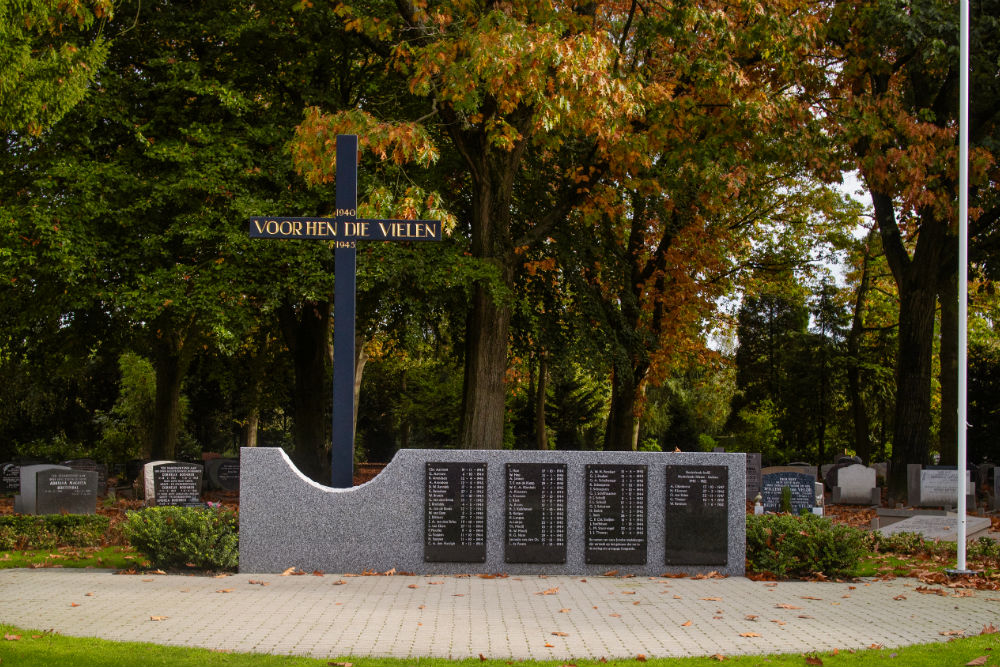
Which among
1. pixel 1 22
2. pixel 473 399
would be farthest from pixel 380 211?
pixel 1 22

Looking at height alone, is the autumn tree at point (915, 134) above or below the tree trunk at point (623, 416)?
above

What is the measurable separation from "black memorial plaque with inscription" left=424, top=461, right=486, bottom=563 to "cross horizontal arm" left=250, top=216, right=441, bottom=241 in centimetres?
305

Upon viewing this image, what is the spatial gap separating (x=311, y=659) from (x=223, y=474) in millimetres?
18740

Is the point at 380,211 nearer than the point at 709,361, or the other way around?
the point at 380,211

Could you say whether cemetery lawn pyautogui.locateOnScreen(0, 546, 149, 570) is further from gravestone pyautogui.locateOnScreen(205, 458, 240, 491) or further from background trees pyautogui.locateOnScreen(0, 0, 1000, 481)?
gravestone pyautogui.locateOnScreen(205, 458, 240, 491)

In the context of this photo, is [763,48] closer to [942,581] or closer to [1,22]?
[942,581]

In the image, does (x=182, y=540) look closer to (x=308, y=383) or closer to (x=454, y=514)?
(x=454, y=514)

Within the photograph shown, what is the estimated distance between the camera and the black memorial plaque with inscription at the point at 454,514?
1180 centimetres

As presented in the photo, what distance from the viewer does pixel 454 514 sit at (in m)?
11.8

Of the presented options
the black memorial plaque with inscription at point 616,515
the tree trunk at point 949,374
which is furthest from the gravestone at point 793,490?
the tree trunk at point 949,374

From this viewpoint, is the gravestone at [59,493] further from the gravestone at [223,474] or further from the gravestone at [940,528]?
the gravestone at [940,528]

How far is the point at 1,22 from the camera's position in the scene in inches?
430

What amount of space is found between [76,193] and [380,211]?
23.8ft

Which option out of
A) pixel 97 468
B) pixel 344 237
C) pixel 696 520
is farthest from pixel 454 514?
pixel 97 468
